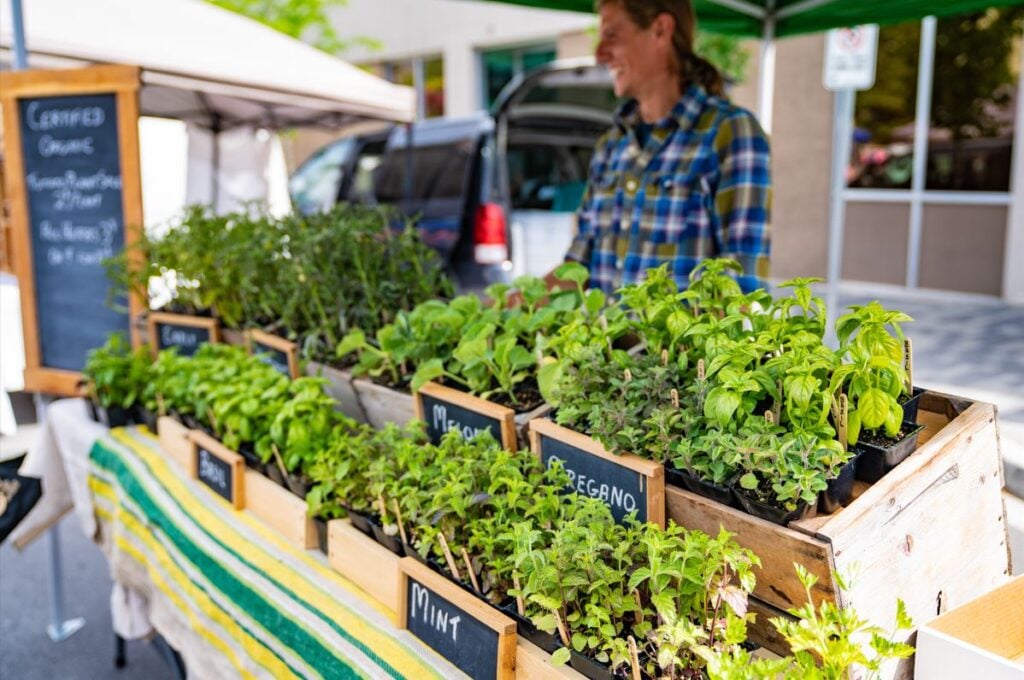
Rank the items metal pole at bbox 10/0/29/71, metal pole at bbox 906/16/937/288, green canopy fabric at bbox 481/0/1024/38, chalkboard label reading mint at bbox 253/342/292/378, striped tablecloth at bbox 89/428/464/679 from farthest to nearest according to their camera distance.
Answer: metal pole at bbox 906/16/937/288 → green canopy fabric at bbox 481/0/1024/38 → metal pole at bbox 10/0/29/71 → chalkboard label reading mint at bbox 253/342/292/378 → striped tablecloth at bbox 89/428/464/679

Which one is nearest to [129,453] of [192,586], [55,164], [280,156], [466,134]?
[192,586]

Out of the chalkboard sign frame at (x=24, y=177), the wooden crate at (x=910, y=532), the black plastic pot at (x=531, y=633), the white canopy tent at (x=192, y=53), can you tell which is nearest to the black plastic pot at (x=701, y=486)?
the wooden crate at (x=910, y=532)

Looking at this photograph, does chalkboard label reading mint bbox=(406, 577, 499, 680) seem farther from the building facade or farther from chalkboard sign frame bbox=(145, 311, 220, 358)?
the building facade

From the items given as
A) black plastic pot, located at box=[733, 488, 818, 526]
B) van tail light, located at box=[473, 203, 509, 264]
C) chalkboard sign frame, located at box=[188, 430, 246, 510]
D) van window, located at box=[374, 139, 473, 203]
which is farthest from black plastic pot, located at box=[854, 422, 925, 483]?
van window, located at box=[374, 139, 473, 203]

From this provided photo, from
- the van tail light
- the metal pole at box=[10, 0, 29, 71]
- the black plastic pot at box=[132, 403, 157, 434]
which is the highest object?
the metal pole at box=[10, 0, 29, 71]

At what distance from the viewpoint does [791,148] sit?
959 centimetres

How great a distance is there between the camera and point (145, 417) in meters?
2.51

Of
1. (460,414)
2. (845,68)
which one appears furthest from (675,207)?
(845,68)

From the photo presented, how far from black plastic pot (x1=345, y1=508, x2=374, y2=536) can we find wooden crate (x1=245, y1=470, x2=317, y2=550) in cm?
11

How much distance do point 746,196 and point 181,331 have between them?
179cm

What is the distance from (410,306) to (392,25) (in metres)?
12.6

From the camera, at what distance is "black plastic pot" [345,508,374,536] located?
1613 mm

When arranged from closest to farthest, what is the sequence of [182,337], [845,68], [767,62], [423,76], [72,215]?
1. [182,337]
2. [72,215]
3. [767,62]
4. [845,68]
5. [423,76]

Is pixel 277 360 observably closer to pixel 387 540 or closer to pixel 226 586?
pixel 226 586
